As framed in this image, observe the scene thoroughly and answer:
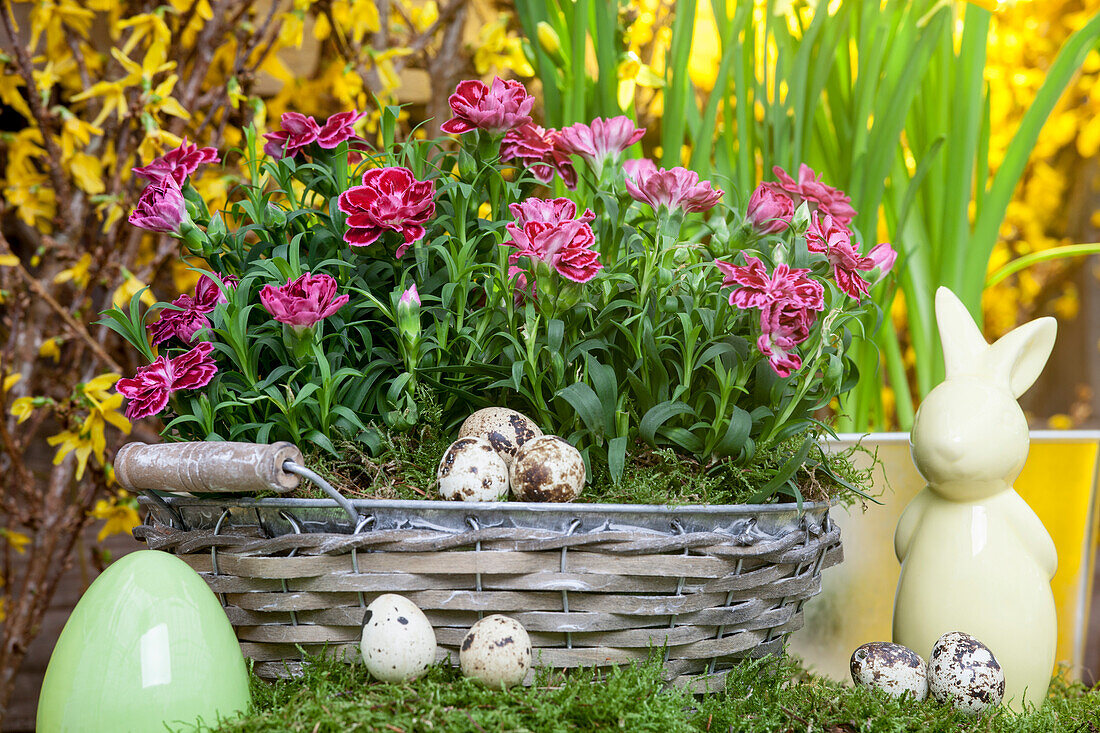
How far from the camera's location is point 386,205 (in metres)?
0.54

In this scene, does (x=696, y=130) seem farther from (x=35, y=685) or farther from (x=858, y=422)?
(x=35, y=685)

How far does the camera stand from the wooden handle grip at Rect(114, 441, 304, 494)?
1.57 feet

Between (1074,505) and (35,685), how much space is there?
1.48m

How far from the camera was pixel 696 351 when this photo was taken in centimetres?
59

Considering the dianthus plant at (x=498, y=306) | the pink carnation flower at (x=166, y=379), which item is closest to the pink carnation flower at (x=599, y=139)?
the dianthus plant at (x=498, y=306)

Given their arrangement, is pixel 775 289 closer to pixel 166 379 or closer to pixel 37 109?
pixel 166 379

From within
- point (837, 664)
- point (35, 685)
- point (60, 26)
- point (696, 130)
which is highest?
point (60, 26)

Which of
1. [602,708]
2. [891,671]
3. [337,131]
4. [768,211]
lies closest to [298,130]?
[337,131]

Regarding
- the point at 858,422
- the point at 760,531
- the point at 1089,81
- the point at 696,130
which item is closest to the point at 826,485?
the point at 760,531

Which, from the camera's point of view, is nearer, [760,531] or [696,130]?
[760,531]

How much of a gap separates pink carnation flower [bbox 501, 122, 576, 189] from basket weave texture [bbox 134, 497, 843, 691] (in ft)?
0.96

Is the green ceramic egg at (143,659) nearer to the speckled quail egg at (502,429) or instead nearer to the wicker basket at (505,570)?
the wicker basket at (505,570)

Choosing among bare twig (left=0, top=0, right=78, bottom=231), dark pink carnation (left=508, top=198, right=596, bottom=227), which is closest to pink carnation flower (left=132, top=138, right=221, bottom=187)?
dark pink carnation (left=508, top=198, right=596, bottom=227)

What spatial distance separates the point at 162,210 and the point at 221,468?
21 cm
